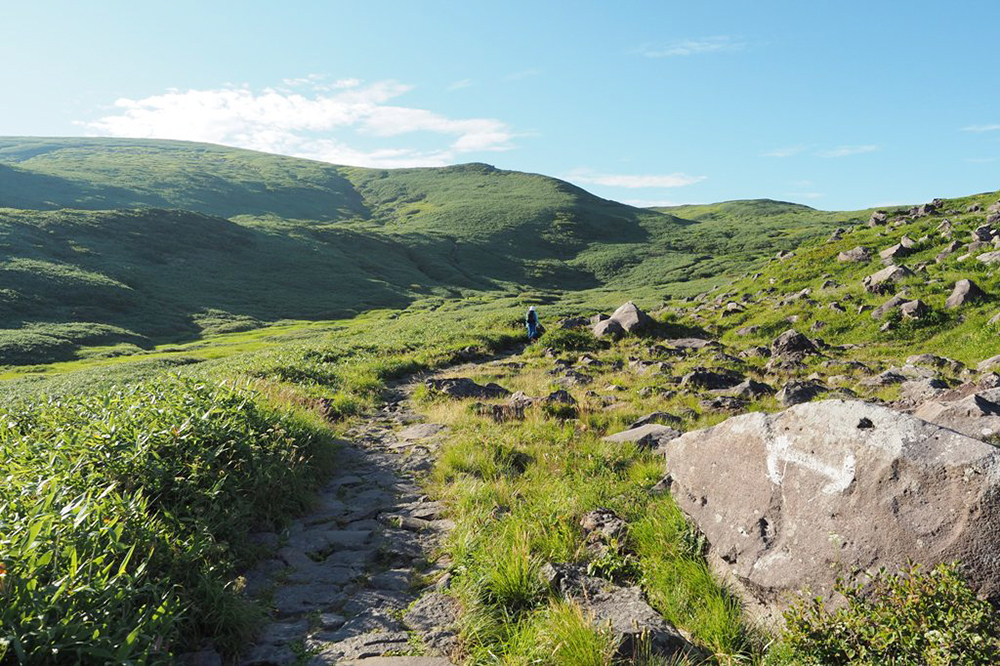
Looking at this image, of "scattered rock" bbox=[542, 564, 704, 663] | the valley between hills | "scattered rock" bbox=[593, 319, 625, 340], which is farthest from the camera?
"scattered rock" bbox=[593, 319, 625, 340]

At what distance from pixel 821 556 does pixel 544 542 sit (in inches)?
124

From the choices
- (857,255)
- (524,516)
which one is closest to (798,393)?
(524,516)

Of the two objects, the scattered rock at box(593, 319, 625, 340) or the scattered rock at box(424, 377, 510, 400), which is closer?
the scattered rock at box(424, 377, 510, 400)

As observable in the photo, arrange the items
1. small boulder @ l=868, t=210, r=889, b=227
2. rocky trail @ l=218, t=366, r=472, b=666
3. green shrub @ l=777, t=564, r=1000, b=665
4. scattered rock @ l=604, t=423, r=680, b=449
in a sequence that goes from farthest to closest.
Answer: small boulder @ l=868, t=210, r=889, b=227
scattered rock @ l=604, t=423, r=680, b=449
rocky trail @ l=218, t=366, r=472, b=666
green shrub @ l=777, t=564, r=1000, b=665

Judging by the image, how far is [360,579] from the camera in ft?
25.1

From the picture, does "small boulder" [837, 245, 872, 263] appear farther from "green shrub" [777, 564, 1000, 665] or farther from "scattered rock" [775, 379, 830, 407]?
"green shrub" [777, 564, 1000, 665]

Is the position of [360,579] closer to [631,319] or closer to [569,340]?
[569,340]

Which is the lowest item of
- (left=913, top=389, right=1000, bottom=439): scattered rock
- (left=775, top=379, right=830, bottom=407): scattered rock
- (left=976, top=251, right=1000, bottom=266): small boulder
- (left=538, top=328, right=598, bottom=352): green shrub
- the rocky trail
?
(left=538, top=328, right=598, bottom=352): green shrub

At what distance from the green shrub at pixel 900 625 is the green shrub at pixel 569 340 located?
27304 mm

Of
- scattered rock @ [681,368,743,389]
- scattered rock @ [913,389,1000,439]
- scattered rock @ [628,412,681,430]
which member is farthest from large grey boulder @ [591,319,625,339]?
scattered rock @ [913,389,1000,439]

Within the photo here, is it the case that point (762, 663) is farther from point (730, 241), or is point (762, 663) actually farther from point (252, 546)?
point (730, 241)

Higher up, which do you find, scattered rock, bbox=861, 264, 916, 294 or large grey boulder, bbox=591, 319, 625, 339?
scattered rock, bbox=861, 264, 916, 294

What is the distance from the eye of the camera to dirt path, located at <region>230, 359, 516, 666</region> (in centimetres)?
600

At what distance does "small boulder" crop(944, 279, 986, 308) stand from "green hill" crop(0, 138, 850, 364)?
59429mm
